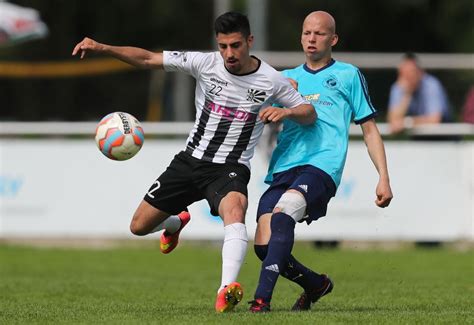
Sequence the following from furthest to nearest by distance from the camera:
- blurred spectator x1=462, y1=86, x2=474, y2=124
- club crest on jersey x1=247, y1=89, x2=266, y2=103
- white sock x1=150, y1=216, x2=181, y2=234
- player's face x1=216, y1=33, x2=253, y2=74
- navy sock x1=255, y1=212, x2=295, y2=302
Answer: blurred spectator x1=462, y1=86, x2=474, y2=124 → white sock x1=150, y1=216, x2=181, y2=234 → club crest on jersey x1=247, y1=89, x2=266, y2=103 → player's face x1=216, y1=33, x2=253, y2=74 → navy sock x1=255, y1=212, x2=295, y2=302

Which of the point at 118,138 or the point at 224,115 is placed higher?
the point at 224,115

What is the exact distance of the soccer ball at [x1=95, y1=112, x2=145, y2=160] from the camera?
9398mm

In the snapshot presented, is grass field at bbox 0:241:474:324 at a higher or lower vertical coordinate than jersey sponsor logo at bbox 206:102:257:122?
lower

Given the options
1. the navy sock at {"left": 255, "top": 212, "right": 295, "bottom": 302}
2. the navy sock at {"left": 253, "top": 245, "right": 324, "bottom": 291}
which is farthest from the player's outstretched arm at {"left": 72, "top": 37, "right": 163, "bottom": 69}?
the navy sock at {"left": 253, "top": 245, "right": 324, "bottom": 291}

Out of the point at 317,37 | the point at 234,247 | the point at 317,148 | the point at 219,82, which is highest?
the point at 317,37

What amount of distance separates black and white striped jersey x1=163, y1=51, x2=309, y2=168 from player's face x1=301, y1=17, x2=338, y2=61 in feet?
1.06

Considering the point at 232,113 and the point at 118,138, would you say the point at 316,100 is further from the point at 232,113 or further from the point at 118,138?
the point at 118,138

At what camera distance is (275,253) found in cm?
869

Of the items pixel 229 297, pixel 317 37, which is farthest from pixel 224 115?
pixel 229 297

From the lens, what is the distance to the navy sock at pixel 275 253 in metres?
8.62

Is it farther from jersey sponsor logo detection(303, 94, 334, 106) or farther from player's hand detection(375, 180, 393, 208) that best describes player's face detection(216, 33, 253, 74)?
player's hand detection(375, 180, 393, 208)

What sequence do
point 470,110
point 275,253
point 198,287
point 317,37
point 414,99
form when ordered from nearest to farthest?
point 275,253
point 317,37
point 198,287
point 414,99
point 470,110

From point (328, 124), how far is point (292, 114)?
0.51 metres

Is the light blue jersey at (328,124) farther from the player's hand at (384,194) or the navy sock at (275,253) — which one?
the navy sock at (275,253)
